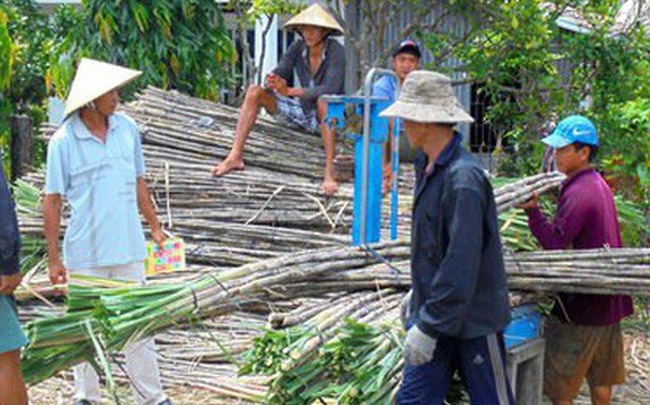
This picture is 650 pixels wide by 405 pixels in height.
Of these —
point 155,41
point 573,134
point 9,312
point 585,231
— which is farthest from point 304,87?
point 9,312

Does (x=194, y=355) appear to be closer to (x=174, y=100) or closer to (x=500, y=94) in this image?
(x=174, y=100)

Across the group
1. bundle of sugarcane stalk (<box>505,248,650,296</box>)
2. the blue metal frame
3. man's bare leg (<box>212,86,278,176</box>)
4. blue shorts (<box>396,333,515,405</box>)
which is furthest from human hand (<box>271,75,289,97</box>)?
blue shorts (<box>396,333,515,405</box>)

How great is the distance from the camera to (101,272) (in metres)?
4.82

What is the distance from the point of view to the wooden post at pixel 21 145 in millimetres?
8164

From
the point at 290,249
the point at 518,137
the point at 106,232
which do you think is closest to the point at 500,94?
the point at 518,137

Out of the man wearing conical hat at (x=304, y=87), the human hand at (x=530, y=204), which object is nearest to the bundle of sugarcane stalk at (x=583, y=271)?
the human hand at (x=530, y=204)

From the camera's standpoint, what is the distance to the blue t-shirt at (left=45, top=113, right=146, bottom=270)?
15.6ft

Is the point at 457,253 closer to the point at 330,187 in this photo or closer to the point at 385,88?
the point at 330,187

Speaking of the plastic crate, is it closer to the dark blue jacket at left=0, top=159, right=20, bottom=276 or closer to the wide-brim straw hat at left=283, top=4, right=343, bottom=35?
the dark blue jacket at left=0, top=159, right=20, bottom=276

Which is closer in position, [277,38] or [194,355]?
[194,355]

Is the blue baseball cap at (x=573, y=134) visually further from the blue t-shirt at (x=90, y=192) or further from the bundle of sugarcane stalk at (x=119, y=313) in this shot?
the blue t-shirt at (x=90, y=192)

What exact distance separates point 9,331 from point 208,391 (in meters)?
1.28

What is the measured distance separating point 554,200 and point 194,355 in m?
2.18

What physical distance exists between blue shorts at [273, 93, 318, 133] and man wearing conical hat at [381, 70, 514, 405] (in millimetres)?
3467
